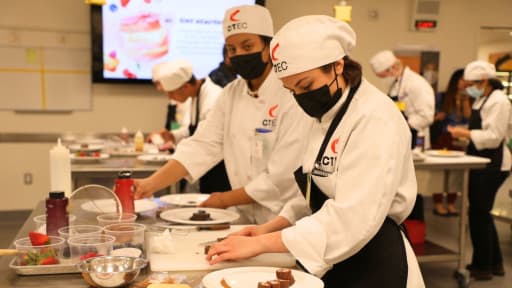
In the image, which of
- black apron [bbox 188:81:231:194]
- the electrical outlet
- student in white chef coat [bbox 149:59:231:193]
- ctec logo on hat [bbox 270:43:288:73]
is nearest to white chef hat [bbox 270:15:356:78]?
ctec logo on hat [bbox 270:43:288:73]

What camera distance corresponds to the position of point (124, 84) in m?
5.41

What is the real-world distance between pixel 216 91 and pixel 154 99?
216 centimetres

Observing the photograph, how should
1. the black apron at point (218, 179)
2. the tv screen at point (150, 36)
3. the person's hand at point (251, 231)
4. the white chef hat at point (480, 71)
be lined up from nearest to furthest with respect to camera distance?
the person's hand at point (251, 231)
the black apron at point (218, 179)
the white chef hat at point (480, 71)
the tv screen at point (150, 36)

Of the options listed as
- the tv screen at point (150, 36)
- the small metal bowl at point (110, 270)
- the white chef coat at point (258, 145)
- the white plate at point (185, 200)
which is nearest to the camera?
the small metal bowl at point (110, 270)

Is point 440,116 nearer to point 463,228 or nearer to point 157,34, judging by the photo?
point 463,228

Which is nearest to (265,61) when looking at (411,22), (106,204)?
(106,204)

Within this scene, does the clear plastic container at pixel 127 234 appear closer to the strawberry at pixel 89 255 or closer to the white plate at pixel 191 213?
the strawberry at pixel 89 255

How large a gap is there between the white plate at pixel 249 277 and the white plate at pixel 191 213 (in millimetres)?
485

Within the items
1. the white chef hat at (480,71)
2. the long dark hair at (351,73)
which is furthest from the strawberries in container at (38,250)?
the white chef hat at (480,71)

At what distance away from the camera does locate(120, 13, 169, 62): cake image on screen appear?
537 cm

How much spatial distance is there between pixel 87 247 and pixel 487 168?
3.46m

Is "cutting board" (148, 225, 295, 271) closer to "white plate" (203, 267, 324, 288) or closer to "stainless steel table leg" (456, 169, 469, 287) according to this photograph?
"white plate" (203, 267, 324, 288)

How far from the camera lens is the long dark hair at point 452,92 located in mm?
6055

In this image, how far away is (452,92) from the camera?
6070 mm
